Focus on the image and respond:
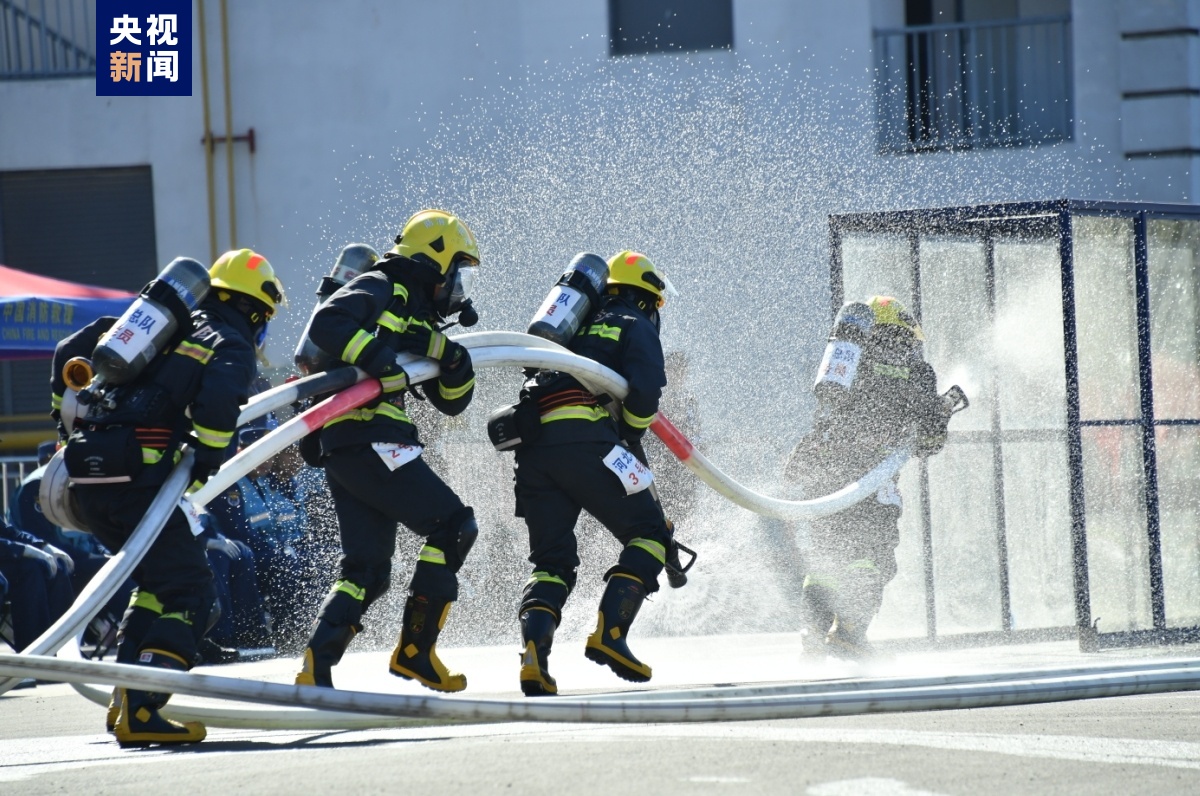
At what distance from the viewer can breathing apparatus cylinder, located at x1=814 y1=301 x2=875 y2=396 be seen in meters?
8.82

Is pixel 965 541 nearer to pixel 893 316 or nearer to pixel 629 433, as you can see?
pixel 893 316

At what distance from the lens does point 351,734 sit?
6.13 m

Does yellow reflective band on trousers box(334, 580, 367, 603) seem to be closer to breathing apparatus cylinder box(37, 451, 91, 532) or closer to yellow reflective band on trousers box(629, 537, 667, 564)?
breathing apparatus cylinder box(37, 451, 91, 532)

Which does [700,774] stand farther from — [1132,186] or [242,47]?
[242,47]

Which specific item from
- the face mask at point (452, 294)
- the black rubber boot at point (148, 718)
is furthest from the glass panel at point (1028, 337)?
the black rubber boot at point (148, 718)

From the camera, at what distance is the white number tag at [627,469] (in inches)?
272

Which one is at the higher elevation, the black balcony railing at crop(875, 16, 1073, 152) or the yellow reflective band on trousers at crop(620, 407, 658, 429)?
the black balcony railing at crop(875, 16, 1073, 152)

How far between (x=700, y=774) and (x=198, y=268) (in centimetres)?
265

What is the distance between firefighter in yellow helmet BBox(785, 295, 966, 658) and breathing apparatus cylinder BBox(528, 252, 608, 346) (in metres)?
2.02

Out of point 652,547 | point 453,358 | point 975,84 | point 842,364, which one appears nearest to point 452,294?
point 453,358

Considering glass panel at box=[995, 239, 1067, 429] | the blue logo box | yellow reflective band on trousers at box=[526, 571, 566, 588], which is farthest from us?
the blue logo box

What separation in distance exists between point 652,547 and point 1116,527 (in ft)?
11.3

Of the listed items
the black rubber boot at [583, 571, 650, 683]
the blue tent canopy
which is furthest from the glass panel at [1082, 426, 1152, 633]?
the blue tent canopy

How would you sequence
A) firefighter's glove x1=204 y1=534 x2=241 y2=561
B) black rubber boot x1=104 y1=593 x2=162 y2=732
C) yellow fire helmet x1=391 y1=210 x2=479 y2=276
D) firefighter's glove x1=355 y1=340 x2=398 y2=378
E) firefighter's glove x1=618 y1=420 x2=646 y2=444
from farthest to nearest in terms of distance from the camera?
1. firefighter's glove x1=204 y1=534 x2=241 y2=561
2. firefighter's glove x1=618 y1=420 x2=646 y2=444
3. yellow fire helmet x1=391 y1=210 x2=479 y2=276
4. firefighter's glove x1=355 y1=340 x2=398 y2=378
5. black rubber boot x1=104 y1=593 x2=162 y2=732
